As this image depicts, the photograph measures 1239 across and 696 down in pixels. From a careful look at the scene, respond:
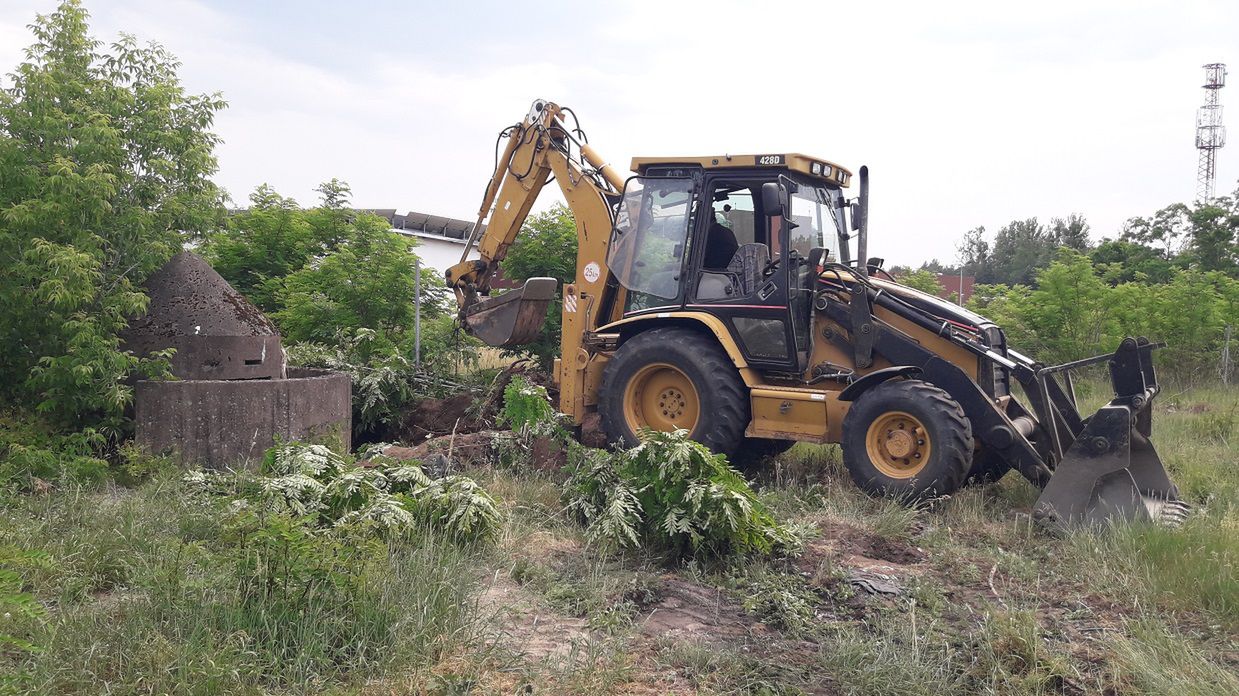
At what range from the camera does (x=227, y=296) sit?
853 cm

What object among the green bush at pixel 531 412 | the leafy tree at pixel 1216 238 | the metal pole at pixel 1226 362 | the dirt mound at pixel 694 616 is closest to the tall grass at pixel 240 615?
the dirt mound at pixel 694 616

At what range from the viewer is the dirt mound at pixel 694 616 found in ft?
15.0

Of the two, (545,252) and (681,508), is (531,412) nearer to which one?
(681,508)

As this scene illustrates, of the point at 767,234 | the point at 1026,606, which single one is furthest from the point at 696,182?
the point at 1026,606

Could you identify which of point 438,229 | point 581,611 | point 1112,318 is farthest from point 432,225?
point 581,611

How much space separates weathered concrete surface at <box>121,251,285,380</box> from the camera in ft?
26.3

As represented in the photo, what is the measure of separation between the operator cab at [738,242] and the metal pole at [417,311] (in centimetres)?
341

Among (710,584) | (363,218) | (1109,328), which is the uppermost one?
(363,218)

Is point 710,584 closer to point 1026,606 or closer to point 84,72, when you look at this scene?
point 1026,606

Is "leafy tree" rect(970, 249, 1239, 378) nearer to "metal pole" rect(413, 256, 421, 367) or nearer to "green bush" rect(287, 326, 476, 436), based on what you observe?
"green bush" rect(287, 326, 476, 436)

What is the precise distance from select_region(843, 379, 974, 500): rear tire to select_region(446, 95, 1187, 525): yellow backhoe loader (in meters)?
0.01

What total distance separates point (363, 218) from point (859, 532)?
9141 millimetres

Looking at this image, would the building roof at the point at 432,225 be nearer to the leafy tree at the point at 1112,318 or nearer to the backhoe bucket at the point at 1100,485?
the leafy tree at the point at 1112,318

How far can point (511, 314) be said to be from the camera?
10273 millimetres
